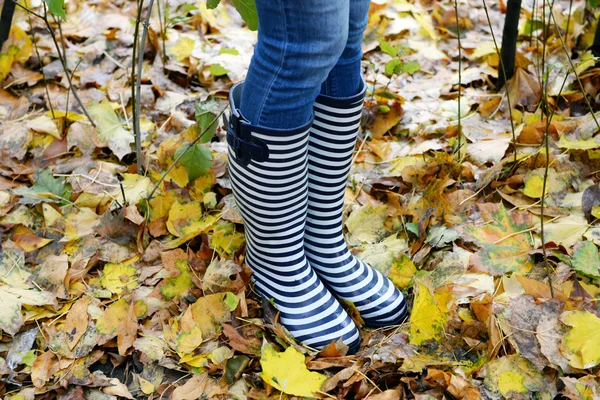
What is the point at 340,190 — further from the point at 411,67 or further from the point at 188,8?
the point at 188,8

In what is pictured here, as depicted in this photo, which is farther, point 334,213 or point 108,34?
point 108,34

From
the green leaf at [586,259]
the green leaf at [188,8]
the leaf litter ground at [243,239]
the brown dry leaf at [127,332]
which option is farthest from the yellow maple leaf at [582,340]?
the green leaf at [188,8]

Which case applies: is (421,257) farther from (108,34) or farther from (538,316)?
(108,34)

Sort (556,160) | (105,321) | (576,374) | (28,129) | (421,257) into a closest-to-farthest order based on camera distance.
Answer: (576,374) < (105,321) < (421,257) < (556,160) < (28,129)

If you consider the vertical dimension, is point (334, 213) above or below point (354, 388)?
above

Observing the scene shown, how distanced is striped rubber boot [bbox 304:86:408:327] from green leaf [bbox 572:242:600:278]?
31 cm

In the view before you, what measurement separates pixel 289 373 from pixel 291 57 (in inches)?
18.6

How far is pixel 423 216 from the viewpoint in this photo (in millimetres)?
1198

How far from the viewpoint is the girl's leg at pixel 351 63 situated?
88 centimetres

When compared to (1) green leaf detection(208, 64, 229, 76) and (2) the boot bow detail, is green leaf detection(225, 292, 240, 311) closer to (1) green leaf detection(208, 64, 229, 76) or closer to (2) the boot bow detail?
(2) the boot bow detail

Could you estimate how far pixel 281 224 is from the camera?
0.92 meters

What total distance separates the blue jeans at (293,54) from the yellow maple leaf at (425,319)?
1.15 feet

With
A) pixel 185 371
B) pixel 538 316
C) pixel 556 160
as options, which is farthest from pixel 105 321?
pixel 556 160

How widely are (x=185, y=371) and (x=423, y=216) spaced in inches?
22.0
